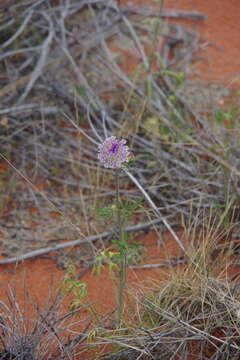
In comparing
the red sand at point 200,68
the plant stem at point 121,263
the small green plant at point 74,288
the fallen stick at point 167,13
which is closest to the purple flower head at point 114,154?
the plant stem at point 121,263

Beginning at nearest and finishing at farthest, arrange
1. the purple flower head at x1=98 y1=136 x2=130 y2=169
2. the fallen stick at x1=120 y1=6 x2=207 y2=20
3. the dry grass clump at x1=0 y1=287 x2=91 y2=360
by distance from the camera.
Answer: the purple flower head at x1=98 y1=136 x2=130 y2=169
the dry grass clump at x1=0 y1=287 x2=91 y2=360
the fallen stick at x1=120 y1=6 x2=207 y2=20

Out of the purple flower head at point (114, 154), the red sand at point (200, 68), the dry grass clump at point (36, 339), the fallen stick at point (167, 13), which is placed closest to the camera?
the purple flower head at point (114, 154)

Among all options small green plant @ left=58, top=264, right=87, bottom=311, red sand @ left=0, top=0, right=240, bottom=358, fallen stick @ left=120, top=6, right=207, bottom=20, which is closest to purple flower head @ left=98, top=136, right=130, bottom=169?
small green plant @ left=58, top=264, right=87, bottom=311

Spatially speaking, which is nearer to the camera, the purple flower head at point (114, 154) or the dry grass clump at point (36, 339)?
the purple flower head at point (114, 154)

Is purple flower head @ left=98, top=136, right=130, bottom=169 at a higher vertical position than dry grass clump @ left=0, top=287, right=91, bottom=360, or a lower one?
higher

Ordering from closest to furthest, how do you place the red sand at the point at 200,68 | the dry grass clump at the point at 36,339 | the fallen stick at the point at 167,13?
the dry grass clump at the point at 36,339
the red sand at the point at 200,68
the fallen stick at the point at 167,13

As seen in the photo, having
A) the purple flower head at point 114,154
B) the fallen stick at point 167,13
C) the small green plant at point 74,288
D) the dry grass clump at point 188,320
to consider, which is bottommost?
the dry grass clump at point 188,320

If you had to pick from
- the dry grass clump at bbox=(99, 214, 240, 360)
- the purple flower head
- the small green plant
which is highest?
the purple flower head

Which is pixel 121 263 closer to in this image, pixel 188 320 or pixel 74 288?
pixel 74 288

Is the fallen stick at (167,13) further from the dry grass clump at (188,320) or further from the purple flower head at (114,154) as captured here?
the purple flower head at (114,154)

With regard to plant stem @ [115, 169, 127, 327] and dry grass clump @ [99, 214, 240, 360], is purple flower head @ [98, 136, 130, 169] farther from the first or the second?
dry grass clump @ [99, 214, 240, 360]

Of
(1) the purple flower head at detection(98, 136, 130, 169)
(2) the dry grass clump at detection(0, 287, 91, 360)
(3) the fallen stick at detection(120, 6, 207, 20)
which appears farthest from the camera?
(3) the fallen stick at detection(120, 6, 207, 20)

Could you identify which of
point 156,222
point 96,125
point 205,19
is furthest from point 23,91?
point 205,19

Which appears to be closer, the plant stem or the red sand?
the plant stem
